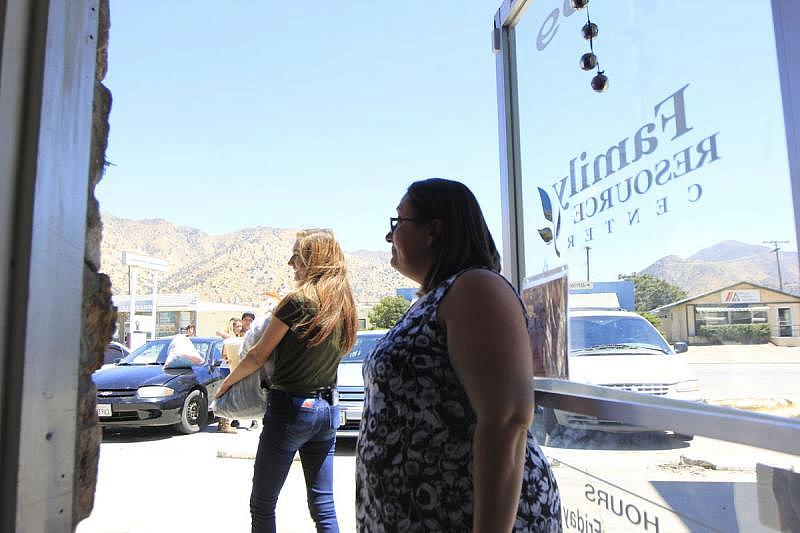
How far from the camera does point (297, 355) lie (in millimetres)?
2678

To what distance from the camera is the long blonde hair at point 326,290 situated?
270 centimetres

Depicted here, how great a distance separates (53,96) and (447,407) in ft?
3.27

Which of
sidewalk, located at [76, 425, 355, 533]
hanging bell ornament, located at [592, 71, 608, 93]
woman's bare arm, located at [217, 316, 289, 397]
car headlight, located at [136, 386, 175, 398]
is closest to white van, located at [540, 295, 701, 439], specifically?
hanging bell ornament, located at [592, 71, 608, 93]

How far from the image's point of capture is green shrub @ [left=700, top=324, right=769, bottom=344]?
1.38m

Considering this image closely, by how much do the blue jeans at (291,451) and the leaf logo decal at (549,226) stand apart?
1.25m

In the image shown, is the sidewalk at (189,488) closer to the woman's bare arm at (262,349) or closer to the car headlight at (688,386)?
the woman's bare arm at (262,349)

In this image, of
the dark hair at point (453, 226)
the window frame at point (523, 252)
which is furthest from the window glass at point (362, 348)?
the dark hair at point (453, 226)

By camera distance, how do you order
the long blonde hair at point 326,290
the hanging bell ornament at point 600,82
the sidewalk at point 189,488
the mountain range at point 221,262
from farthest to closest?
the mountain range at point 221,262 → the sidewalk at point 189,488 → the long blonde hair at point 326,290 → the hanging bell ornament at point 600,82

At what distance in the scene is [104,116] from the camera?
3.75 feet

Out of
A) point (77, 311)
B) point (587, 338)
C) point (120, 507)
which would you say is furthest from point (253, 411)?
point (120, 507)

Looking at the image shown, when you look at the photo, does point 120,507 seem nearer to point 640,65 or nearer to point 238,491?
point 238,491

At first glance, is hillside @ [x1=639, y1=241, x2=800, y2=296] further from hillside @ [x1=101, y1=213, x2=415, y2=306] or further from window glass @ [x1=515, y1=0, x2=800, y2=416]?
hillside @ [x1=101, y1=213, x2=415, y2=306]

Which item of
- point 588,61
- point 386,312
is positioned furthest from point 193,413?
point 386,312

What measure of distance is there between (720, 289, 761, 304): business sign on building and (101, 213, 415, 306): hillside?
7094 centimetres
